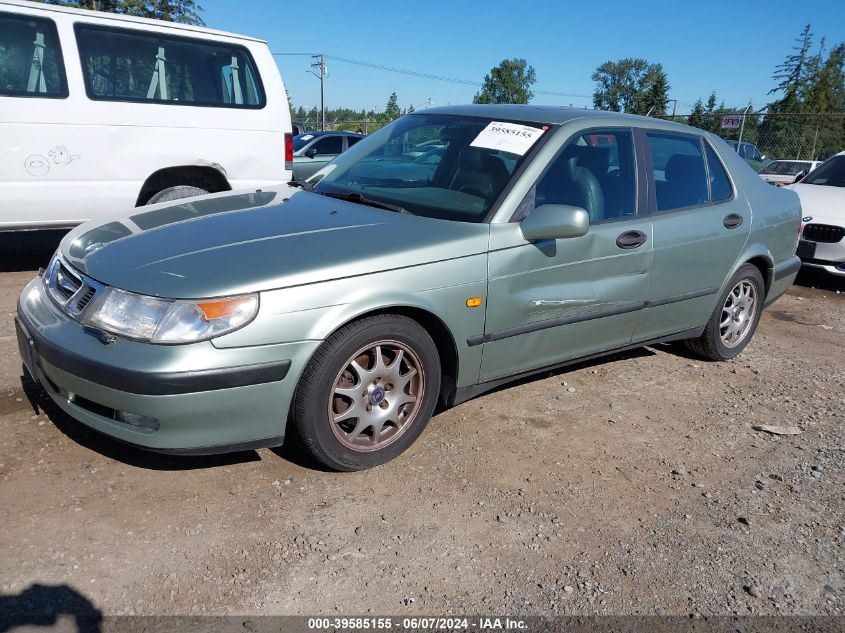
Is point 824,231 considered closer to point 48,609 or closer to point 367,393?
point 367,393

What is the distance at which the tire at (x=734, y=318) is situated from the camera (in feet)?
15.4

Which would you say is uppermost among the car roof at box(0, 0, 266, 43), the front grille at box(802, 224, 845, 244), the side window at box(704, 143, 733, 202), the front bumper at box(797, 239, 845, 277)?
the car roof at box(0, 0, 266, 43)

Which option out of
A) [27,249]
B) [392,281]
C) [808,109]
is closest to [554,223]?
[392,281]

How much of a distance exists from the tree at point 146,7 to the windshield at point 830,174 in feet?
55.8

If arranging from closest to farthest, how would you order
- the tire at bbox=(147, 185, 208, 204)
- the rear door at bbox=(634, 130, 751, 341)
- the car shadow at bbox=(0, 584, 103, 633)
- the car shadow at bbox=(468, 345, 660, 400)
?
1. the car shadow at bbox=(0, 584, 103, 633)
2. the rear door at bbox=(634, 130, 751, 341)
3. the car shadow at bbox=(468, 345, 660, 400)
4. the tire at bbox=(147, 185, 208, 204)

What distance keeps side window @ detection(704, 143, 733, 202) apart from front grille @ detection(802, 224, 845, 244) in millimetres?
3649

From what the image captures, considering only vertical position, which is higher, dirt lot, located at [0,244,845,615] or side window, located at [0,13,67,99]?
side window, located at [0,13,67,99]

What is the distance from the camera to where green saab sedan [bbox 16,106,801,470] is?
8.74ft

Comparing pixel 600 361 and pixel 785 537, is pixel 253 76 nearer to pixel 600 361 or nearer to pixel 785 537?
pixel 600 361

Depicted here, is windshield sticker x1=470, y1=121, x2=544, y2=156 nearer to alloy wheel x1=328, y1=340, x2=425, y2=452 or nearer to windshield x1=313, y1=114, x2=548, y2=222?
windshield x1=313, y1=114, x2=548, y2=222

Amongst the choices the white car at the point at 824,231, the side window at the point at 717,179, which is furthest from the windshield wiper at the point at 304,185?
the white car at the point at 824,231

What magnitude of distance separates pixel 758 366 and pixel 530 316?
238 centimetres

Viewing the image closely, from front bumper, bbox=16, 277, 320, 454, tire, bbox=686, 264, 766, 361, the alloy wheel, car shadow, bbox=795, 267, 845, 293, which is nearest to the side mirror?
the alloy wheel

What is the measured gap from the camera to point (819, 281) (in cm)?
819
